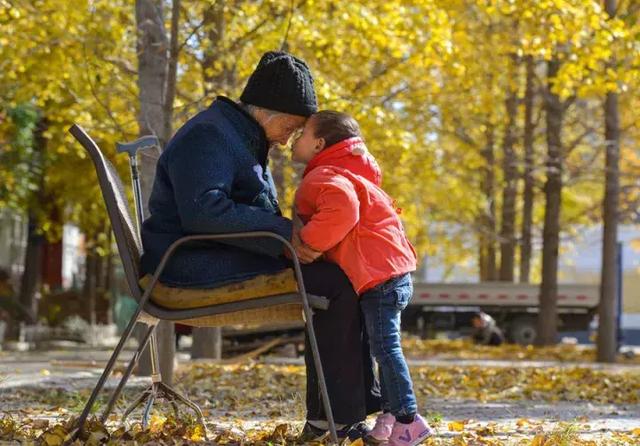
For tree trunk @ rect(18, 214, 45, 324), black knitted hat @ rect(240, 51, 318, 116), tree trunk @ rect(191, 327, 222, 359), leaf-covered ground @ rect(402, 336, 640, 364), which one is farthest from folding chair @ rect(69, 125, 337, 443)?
tree trunk @ rect(18, 214, 45, 324)

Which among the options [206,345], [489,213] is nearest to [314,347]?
[206,345]

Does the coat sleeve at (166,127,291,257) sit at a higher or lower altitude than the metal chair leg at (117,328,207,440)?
higher

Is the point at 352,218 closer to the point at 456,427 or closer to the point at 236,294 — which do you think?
the point at 236,294

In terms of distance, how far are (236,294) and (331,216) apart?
49 centimetres

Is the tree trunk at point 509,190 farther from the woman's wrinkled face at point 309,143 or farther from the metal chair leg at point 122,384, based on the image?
the metal chair leg at point 122,384

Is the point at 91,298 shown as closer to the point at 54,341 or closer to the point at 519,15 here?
the point at 54,341

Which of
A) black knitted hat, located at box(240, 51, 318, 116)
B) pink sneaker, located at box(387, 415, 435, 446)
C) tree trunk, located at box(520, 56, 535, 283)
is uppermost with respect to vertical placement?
tree trunk, located at box(520, 56, 535, 283)

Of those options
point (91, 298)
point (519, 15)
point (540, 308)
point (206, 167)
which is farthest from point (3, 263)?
point (206, 167)

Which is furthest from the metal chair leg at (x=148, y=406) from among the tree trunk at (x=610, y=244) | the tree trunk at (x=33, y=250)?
the tree trunk at (x=33, y=250)

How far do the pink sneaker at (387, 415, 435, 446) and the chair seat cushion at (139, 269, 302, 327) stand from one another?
638mm

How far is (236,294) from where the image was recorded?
17.2ft

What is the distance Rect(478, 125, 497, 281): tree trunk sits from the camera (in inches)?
1073

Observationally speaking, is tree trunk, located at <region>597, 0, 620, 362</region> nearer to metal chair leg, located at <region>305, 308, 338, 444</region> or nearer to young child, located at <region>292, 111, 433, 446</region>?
young child, located at <region>292, 111, 433, 446</region>

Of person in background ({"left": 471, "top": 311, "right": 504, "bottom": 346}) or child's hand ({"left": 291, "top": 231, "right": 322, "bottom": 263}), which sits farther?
person in background ({"left": 471, "top": 311, "right": 504, "bottom": 346})
